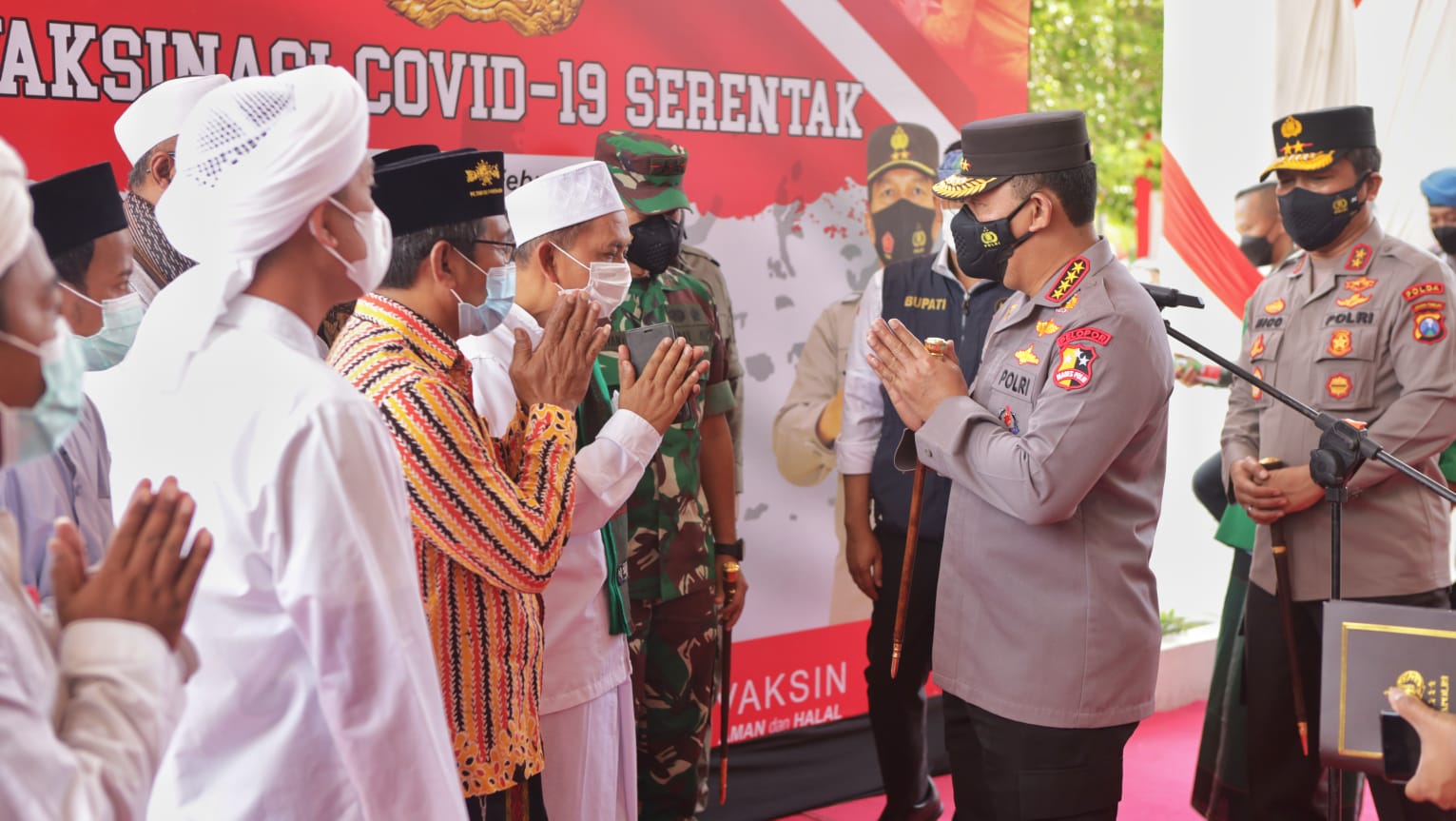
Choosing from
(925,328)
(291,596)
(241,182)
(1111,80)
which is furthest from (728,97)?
(1111,80)

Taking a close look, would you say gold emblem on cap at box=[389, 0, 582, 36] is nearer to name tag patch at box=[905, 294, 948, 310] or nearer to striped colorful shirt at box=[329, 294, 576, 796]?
name tag patch at box=[905, 294, 948, 310]

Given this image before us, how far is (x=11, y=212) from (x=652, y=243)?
2.28 meters

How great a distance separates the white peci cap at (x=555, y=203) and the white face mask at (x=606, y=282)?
63mm

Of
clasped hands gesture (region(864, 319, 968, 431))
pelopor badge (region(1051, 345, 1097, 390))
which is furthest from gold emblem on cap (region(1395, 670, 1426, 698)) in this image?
clasped hands gesture (region(864, 319, 968, 431))

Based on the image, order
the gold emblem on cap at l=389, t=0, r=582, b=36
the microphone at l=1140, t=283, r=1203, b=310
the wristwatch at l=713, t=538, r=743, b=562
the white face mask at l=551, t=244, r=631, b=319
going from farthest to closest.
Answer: the wristwatch at l=713, t=538, r=743, b=562 → the gold emblem on cap at l=389, t=0, r=582, b=36 → the white face mask at l=551, t=244, r=631, b=319 → the microphone at l=1140, t=283, r=1203, b=310

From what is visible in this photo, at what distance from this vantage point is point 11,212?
1077 mm

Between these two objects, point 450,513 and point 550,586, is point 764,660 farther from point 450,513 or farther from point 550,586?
point 450,513

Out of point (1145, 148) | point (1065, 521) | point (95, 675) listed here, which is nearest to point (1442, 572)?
point (1065, 521)

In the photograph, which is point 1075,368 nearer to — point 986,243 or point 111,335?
point 986,243

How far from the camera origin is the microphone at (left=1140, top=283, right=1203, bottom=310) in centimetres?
269

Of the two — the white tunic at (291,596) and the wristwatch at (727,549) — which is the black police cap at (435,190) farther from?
the wristwatch at (727,549)

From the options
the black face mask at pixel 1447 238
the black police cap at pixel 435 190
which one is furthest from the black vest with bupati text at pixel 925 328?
the black face mask at pixel 1447 238

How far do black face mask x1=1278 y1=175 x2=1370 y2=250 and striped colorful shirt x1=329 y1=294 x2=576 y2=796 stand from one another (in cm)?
249

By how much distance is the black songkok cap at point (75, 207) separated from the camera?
2316mm
